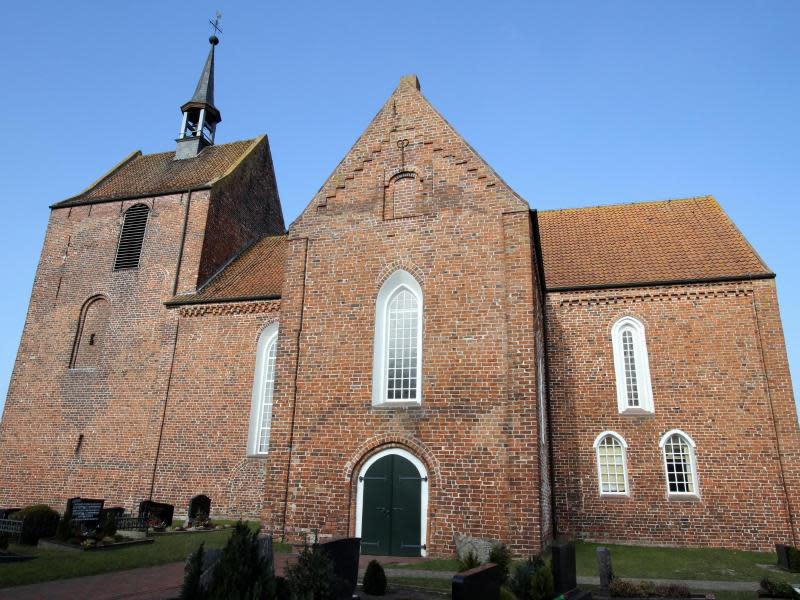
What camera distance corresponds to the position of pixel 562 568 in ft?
30.1

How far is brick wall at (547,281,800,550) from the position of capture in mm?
15742

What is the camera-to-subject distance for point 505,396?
1261 cm

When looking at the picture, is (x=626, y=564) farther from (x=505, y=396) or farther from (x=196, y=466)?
(x=196, y=466)

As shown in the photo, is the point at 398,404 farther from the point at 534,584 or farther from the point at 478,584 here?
the point at 478,584

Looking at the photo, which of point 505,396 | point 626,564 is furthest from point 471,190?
point 626,564

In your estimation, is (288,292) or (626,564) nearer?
(626,564)

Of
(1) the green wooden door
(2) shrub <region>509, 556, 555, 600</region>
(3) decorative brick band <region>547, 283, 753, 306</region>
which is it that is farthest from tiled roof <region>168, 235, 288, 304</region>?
(2) shrub <region>509, 556, 555, 600</region>

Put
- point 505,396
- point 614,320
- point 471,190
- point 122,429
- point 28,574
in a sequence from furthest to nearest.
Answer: point 122,429
point 614,320
point 471,190
point 505,396
point 28,574

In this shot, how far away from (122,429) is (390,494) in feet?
38.3

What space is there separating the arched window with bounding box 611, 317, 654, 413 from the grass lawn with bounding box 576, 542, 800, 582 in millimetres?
4031

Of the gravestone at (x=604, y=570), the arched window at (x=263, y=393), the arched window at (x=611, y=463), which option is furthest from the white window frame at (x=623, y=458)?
the arched window at (x=263, y=393)

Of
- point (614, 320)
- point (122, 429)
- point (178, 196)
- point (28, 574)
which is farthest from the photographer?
point (178, 196)

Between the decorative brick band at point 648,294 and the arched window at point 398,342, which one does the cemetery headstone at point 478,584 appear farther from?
the decorative brick band at point 648,294

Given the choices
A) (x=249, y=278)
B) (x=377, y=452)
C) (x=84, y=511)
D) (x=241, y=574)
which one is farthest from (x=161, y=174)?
(x=241, y=574)
